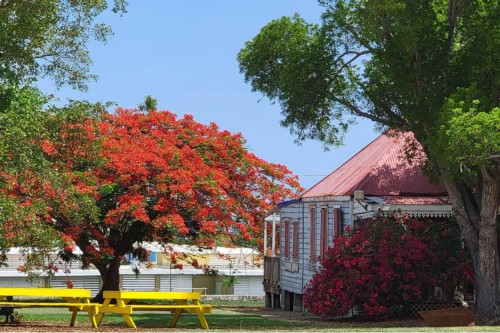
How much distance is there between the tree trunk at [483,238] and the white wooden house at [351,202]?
229 centimetres

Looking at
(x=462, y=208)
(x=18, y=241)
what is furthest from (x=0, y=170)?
(x=462, y=208)

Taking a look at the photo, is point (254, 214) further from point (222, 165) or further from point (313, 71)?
point (313, 71)

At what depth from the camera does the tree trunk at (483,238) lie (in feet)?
81.1

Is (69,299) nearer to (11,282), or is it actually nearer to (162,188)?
(162,188)

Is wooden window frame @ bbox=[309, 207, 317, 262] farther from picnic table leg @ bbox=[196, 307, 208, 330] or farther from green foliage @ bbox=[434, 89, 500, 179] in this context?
green foliage @ bbox=[434, 89, 500, 179]

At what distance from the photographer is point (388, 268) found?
26391 millimetres

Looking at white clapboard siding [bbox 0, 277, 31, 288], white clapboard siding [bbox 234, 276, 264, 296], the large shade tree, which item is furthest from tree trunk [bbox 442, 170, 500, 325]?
white clapboard siding [bbox 234, 276, 264, 296]

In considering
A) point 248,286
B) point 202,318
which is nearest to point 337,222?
point 202,318

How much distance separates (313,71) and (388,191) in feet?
16.4

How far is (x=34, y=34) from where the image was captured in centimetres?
2339

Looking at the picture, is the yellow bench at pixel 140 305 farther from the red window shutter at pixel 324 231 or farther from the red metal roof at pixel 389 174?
the red window shutter at pixel 324 231

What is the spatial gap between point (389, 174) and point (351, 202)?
55.0 inches

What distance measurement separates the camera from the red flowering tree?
3130 cm

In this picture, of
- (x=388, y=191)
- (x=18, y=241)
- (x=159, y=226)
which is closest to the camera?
(x=18, y=241)
